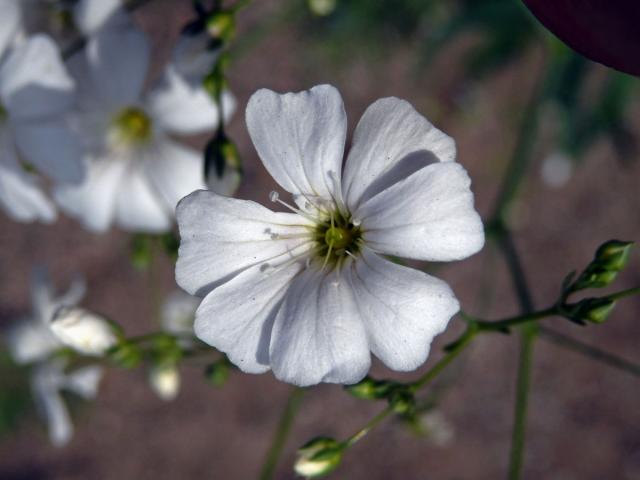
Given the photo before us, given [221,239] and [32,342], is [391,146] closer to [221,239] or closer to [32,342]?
[221,239]

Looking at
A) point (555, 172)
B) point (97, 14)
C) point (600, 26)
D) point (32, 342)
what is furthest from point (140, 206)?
point (555, 172)

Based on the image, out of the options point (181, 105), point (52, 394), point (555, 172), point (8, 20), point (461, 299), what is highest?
point (8, 20)

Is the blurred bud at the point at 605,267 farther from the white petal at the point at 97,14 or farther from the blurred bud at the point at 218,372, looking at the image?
the white petal at the point at 97,14

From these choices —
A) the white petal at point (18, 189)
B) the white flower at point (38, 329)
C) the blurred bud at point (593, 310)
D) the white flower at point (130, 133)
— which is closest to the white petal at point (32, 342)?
the white flower at point (38, 329)

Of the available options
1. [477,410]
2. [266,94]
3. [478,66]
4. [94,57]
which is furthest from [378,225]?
[477,410]

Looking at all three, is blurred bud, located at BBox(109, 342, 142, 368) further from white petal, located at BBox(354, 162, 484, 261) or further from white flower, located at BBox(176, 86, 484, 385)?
white petal, located at BBox(354, 162, 484, 261)

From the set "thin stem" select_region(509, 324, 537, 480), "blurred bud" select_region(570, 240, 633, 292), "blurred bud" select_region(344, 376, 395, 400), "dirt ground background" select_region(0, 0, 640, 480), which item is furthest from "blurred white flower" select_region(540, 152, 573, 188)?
"blurred bud" select_region(344, 376, 395, 400)

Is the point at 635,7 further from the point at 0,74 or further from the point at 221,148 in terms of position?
the point at 0,74
